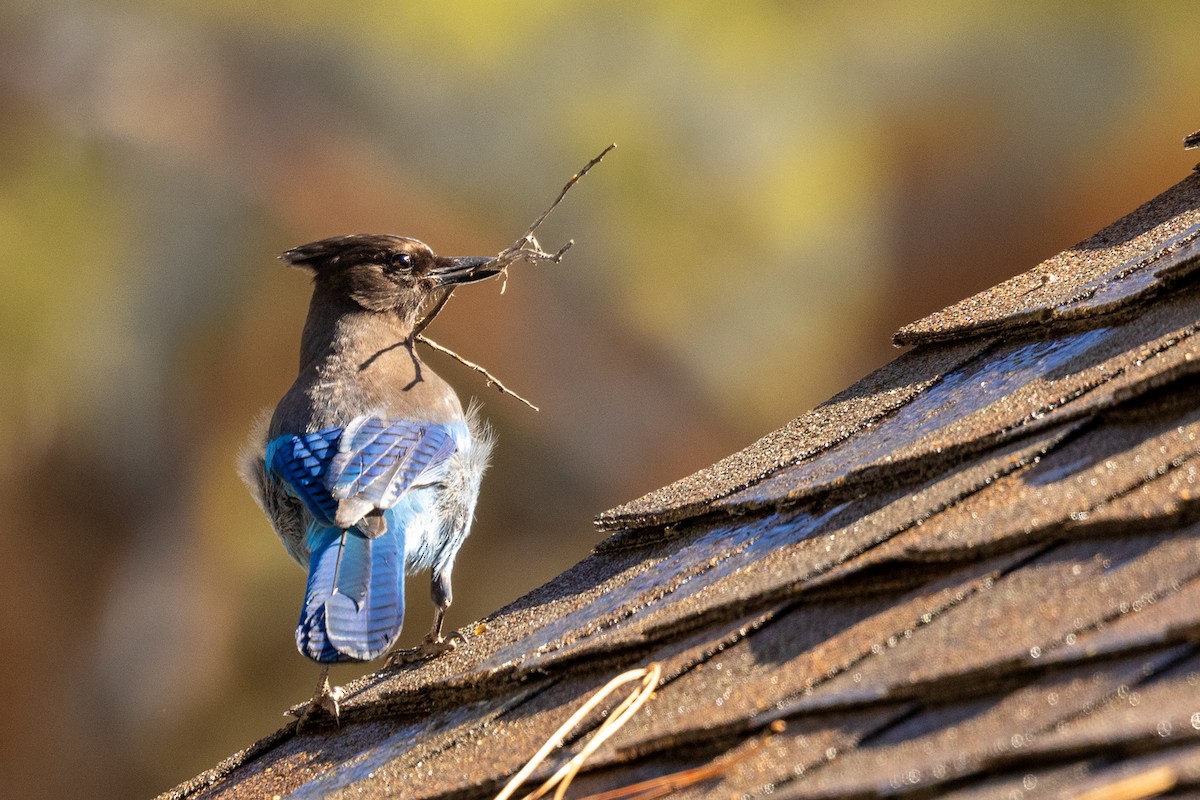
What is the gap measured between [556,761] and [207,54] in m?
8.73

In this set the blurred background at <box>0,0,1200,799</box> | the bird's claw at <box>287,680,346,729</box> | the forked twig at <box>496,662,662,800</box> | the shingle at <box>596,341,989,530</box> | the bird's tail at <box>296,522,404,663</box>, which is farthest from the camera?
the blurred background at <box>0,0,1200,799</box>

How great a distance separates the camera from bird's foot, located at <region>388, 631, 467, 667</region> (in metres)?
2.76

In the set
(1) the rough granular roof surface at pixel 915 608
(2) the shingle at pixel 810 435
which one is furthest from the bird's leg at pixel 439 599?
(1) the rough granular roof surface at pixel 915 608

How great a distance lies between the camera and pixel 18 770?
9539 millimetres

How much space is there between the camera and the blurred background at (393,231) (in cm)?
955

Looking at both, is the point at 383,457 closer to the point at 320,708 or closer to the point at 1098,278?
the point at 320,708

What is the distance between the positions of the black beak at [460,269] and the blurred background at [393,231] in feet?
13.8

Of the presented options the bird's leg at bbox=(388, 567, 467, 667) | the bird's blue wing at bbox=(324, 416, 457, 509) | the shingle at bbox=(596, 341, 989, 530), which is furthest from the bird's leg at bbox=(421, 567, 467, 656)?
the shingle at bbox=(596, 341, 989, 530)

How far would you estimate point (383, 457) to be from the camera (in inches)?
152

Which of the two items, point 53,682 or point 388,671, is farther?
point 53,682

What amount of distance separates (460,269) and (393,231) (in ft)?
15.3

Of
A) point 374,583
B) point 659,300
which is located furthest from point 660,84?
point 374,583

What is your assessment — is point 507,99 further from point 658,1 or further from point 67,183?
point 67,183

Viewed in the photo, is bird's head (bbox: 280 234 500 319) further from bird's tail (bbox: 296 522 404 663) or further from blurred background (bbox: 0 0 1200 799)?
blurred background (bbox: 0 0 1200 799)
